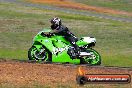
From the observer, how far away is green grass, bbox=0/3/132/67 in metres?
29.1

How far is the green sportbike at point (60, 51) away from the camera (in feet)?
75.8

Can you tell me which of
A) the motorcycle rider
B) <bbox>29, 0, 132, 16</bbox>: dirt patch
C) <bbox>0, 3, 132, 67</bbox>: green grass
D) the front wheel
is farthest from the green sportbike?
<bbox>29, 0, 132, 16</bbox>: dirt patch

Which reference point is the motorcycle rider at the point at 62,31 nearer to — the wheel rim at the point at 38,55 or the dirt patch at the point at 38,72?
the wheel rim at the point at 38,55

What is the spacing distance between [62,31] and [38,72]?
14.8 feet

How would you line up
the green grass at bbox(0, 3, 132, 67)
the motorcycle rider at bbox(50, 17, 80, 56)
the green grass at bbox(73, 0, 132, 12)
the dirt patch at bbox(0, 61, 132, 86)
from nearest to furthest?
the dirt patch at bbox(0, 61, 132, 86), the motorcycle rider at bbox(50, 17, 80, 56), the green grass at bbox(0, 3, 132, 67), the green grass at bbox(73, 0, 132, 12)

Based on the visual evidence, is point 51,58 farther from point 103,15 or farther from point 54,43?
point 103,15

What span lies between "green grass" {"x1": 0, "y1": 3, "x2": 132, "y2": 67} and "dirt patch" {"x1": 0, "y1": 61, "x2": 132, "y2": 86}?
510 centimetres

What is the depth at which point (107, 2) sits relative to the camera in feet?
236

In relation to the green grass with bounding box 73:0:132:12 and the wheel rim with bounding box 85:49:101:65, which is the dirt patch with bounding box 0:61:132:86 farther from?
the green grass with bounding box 73:0:132:12

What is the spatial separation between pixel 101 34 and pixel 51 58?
59.7ft

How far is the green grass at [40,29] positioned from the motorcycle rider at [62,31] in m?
3.15

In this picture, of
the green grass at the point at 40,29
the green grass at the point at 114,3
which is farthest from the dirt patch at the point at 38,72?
the green grass at the point at 114,3

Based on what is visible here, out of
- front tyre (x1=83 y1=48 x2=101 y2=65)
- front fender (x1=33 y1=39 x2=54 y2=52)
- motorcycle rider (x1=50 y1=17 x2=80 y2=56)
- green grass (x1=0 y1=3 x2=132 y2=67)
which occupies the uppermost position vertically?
motorcycle rider (x1=50 y1=17 x2=80 y2=56)

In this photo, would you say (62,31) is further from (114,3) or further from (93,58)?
(114,3)
